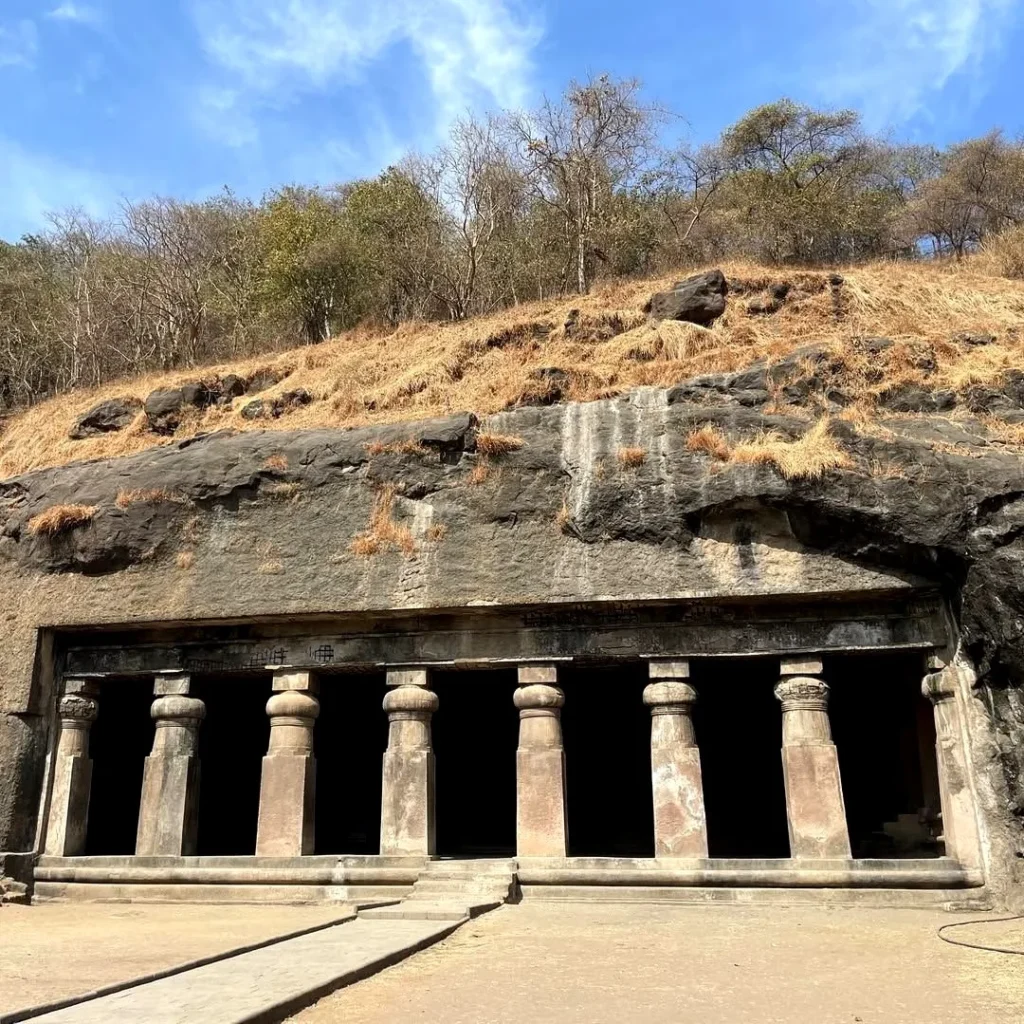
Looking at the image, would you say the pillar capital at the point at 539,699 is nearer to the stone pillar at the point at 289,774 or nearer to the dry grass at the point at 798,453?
the stone pillar at the point at 289,774

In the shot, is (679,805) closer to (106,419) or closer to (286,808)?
(286,808)

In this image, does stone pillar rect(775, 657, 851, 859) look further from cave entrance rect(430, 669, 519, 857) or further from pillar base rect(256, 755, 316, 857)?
cave entrance rect(430, 669, 519, 857)

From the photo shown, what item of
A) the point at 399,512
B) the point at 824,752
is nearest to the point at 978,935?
the point at 824,752

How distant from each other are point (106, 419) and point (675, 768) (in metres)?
11.5

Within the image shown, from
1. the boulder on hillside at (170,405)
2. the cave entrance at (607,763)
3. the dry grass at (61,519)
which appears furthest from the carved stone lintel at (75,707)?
the cave entrance at (607,763)

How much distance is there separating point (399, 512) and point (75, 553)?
12.3 ft

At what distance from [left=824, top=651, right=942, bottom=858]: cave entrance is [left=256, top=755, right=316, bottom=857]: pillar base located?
18.6 ft

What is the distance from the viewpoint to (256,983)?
4219 mm

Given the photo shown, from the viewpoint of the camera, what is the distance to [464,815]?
14.2 metres

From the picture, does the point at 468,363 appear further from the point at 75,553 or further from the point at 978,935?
the point at 978,935

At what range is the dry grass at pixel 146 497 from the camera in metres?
10.2

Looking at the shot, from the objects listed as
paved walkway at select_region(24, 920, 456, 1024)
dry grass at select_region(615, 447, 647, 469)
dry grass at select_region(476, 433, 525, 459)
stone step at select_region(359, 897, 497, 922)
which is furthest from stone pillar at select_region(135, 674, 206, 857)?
dry grass at select_region(615, 447, 647, 469)

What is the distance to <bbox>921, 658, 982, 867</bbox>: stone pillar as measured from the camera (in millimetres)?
8352

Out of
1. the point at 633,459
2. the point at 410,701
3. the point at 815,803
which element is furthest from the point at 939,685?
the point at 410,701
